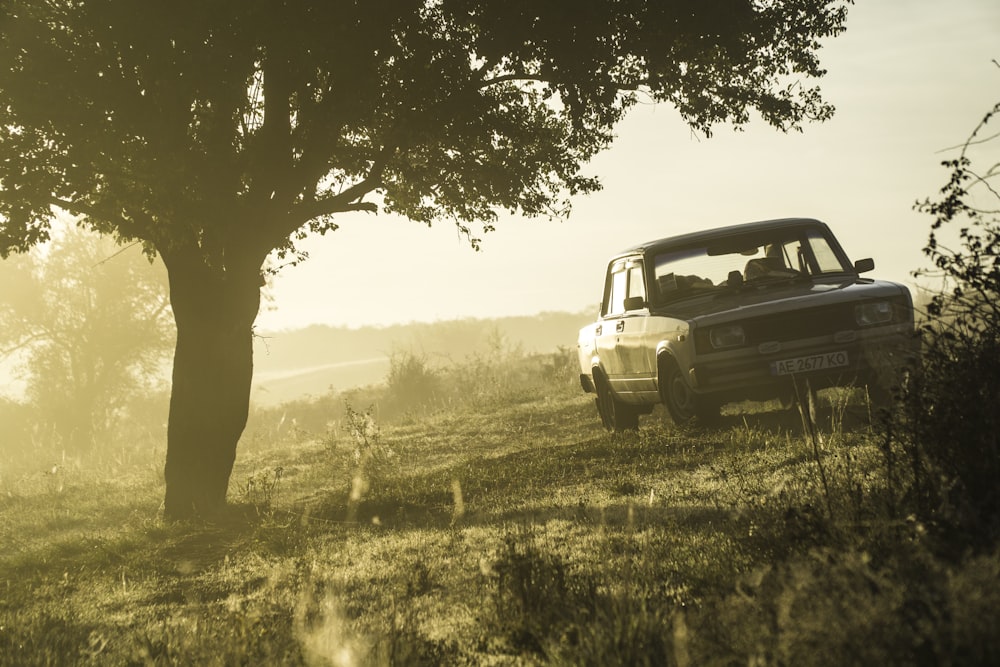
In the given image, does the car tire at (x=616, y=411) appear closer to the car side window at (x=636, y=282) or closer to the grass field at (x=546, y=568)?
the grass field at (x=546, y=568)

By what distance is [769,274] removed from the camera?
33.9 feet

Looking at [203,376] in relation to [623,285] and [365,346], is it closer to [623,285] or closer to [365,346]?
[623,285]

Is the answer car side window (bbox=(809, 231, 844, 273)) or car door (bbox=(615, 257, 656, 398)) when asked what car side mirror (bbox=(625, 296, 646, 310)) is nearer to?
car door (bbox=(615, 257, 656, 398))

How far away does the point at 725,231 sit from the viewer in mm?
10680

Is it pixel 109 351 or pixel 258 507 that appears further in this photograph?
pixel 109 351

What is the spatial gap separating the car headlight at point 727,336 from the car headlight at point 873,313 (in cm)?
111

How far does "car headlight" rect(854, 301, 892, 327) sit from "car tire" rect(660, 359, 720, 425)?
165cm

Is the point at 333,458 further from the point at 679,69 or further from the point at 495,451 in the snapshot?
the point at 679,69

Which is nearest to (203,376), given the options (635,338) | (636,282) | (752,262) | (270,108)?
(270,108)

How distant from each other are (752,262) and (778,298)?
1.25m

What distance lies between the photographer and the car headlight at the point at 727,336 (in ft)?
30.0

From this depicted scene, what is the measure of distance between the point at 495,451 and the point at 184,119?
6.63 m

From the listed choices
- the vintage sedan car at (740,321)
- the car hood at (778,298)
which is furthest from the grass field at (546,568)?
the car hood at (778,298)

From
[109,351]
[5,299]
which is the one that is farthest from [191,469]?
[5,299]
